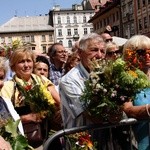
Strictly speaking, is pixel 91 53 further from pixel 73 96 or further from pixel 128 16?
pixel 128 16

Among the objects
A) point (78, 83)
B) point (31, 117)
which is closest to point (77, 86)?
point (78, 83)

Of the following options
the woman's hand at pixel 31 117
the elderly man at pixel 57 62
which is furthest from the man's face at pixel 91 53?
the elderly man at pixel 57 62

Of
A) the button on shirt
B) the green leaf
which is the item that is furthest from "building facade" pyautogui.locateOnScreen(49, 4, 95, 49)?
the green leaf

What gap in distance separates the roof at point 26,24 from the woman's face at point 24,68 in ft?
327

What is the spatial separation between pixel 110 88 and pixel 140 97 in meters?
0.58

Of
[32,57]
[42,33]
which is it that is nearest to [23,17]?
[42,33]

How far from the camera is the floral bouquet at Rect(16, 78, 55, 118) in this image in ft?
14.1

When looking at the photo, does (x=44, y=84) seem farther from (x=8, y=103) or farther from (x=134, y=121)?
(x=134, y=121)

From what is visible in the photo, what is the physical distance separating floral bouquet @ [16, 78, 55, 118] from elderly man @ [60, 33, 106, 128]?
17.9 inches

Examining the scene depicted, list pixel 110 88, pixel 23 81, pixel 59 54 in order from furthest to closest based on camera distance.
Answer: pixel 59 54 < pixel 23 81 < pixel 110 88

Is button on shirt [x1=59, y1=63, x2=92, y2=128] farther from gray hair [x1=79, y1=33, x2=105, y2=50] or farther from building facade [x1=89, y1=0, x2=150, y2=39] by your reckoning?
building facade [x1=89, y1=0, x2=150, y2=39]

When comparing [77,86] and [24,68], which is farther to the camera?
[24,68]

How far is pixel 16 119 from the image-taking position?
366cm

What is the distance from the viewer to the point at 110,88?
3469 mm
